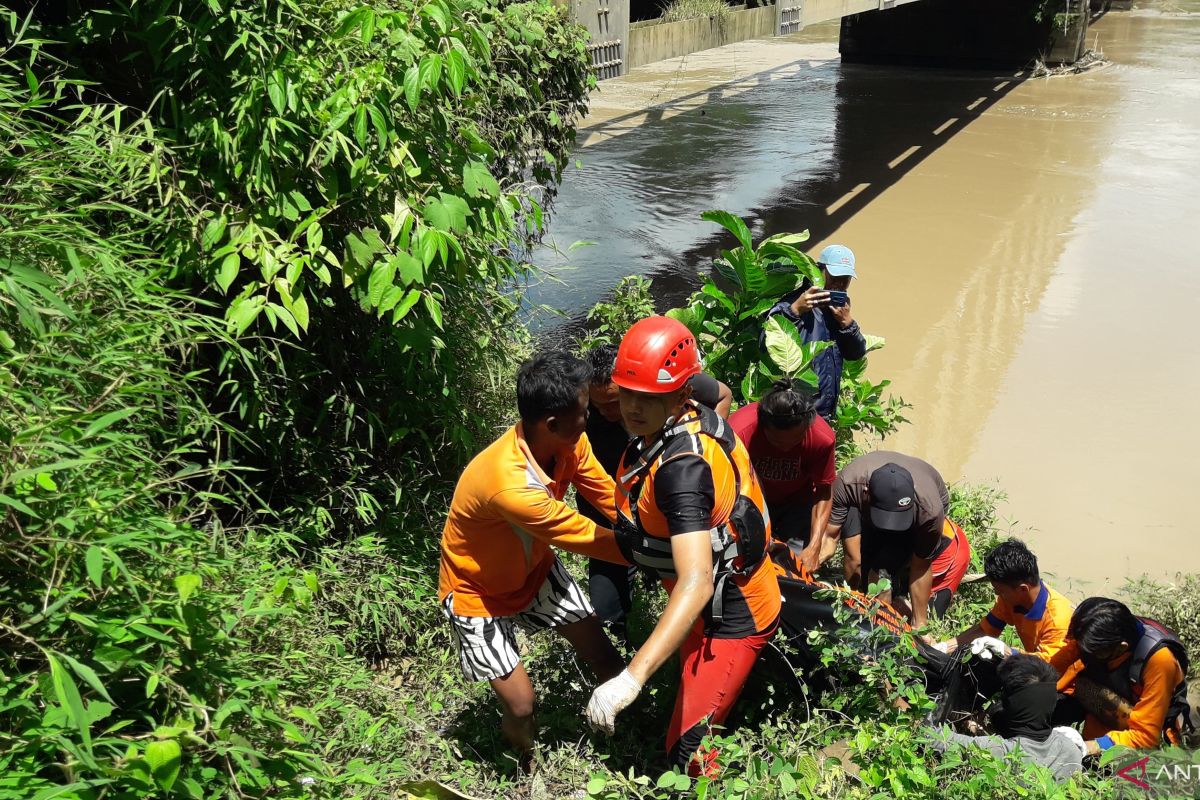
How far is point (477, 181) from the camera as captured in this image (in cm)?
339

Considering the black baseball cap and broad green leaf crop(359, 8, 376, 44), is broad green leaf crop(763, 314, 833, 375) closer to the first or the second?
the black baseball cap

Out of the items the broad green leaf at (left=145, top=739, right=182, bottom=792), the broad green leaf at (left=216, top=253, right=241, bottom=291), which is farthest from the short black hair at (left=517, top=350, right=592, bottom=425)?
the broad green leaf at (left=145, top=739, right=182, bottom=792)

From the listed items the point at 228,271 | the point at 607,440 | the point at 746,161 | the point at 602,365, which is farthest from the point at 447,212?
the point at 746,161

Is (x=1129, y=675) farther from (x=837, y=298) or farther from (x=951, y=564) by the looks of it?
(x=837, y=298)

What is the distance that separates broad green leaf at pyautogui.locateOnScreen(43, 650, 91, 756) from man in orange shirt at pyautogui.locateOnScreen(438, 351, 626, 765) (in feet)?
3.76

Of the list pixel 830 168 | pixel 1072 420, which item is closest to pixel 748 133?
pixel 830 168

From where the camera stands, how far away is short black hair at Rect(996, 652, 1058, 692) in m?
3.26

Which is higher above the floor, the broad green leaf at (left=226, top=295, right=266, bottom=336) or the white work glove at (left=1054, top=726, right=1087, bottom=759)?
the broad green leaf at (left=226, top=295, right=266, bottom=336)

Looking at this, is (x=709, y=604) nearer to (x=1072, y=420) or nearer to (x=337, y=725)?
(x=337, y=725)

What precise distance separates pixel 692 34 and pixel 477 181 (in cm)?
584

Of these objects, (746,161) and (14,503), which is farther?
(746,161)

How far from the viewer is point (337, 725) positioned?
2934mm

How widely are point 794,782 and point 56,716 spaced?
172cm

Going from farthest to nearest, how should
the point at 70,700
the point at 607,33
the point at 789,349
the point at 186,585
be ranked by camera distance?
1. the point at 607,33
2. the point at 789,349
3. the point at 186,585
4. the point at 70,700
